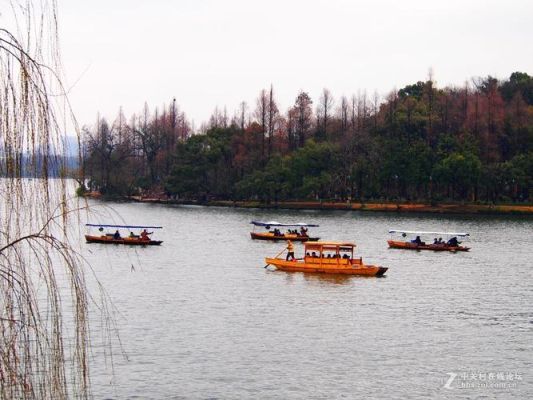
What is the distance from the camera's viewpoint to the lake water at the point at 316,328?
103 feet

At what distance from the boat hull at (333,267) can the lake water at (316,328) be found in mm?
1176

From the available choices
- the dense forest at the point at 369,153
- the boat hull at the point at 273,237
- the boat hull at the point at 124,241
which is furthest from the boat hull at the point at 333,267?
the dense forest at the point at 369,153

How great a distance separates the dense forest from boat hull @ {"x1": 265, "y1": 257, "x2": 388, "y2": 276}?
192ft

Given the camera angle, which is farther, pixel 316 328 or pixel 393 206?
pixel 393 206

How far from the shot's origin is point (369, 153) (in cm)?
14238

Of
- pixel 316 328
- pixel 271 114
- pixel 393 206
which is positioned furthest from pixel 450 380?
pixel 271 114

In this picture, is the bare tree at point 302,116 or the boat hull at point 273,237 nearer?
the boat hull at point 273,237

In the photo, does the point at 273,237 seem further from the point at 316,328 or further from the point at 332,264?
the point at 316,328

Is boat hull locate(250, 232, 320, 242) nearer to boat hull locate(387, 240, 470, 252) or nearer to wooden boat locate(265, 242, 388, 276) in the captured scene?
boat hull locate(387, 240, 470, 252)

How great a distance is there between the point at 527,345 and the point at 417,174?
9734 cm

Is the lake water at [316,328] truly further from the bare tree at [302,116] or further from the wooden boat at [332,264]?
the bare tree at [302,116]

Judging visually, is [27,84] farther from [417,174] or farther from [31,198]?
[417,174]

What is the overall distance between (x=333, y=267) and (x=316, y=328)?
69.7ft

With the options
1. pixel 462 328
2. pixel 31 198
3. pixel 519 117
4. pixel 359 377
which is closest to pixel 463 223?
pixel 519 117
